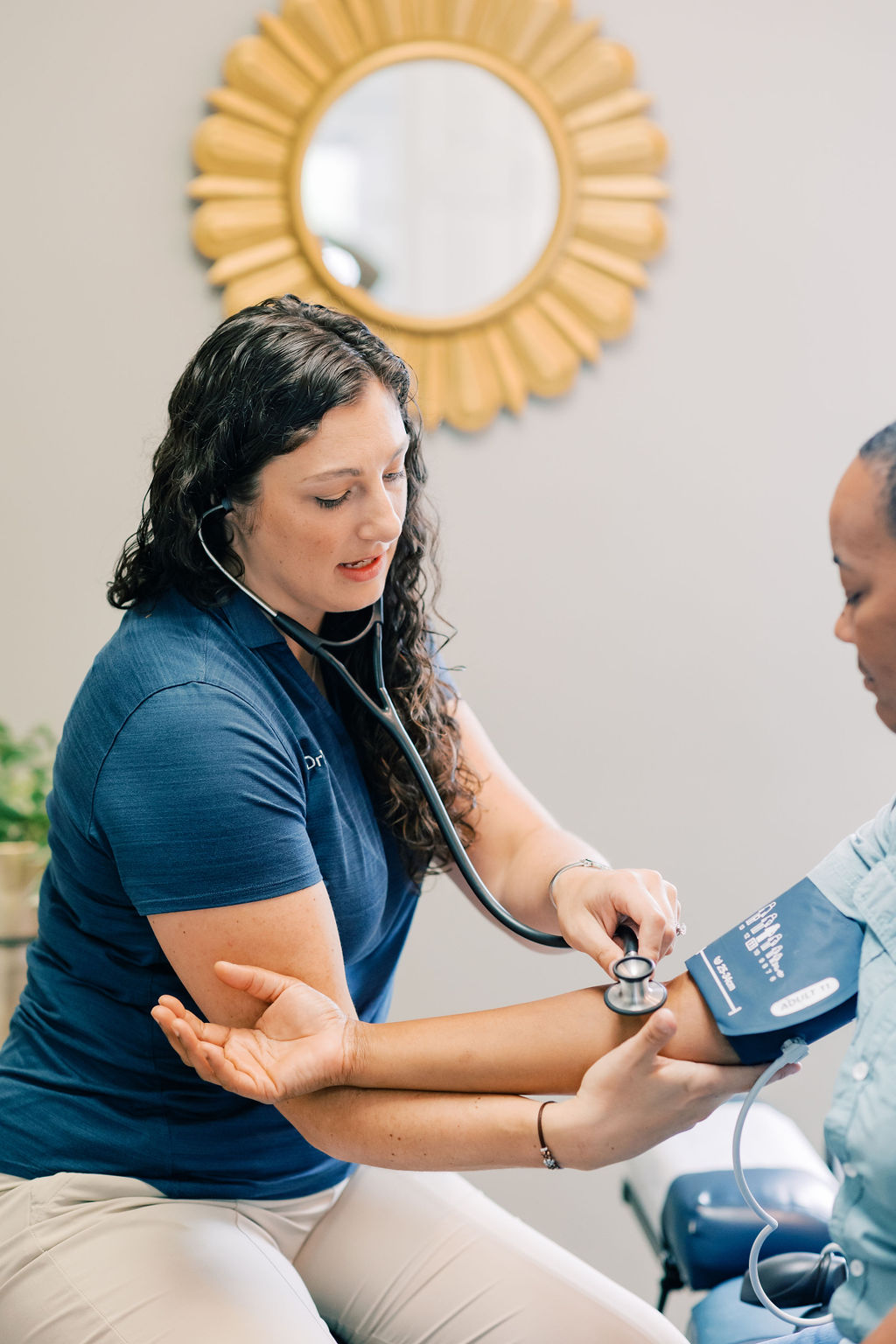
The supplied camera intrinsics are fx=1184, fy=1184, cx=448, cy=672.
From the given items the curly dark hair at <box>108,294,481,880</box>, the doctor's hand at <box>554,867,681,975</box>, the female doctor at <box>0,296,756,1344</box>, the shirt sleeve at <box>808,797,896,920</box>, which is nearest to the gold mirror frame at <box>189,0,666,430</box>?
the curly dark hair at <box>108,294,481,880</box>

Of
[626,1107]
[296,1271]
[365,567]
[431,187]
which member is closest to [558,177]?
[431,187]

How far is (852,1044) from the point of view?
0.94 metres

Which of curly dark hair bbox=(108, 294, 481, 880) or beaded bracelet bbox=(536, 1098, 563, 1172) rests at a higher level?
curly dark hair bbox=(108, 294, 481, 880)

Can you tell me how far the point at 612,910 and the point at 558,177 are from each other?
132 cm

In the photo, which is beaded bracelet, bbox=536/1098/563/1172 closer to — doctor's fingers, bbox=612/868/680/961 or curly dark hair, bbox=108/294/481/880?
doctor's fingers, bbox=612/868/680/961

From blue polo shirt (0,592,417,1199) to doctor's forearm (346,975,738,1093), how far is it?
15 cm

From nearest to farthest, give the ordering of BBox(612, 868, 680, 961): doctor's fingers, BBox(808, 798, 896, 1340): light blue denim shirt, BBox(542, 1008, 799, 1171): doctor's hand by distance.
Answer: BBox(808, 798, 896, 1340): light blue denim shirt
BBox(542, 1008, 799, 1171): doctor's hand
BBox(612, 868, 680, 961): doctor's fingers

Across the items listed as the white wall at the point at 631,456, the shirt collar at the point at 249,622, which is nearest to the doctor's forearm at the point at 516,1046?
the shirt collar at the point at 249,622

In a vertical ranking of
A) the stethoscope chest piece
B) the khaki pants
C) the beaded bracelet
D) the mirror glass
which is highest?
the mirror glass

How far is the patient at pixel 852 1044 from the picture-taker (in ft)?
2.83

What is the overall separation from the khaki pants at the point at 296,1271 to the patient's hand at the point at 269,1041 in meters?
0.18

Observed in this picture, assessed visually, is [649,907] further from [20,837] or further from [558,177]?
[558,177]

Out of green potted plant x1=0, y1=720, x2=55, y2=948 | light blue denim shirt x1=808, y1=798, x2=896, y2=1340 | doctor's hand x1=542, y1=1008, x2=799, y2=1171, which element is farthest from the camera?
green potted plant x1=0, y1=720, x2=55, y2=948

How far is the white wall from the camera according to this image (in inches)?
76.9
